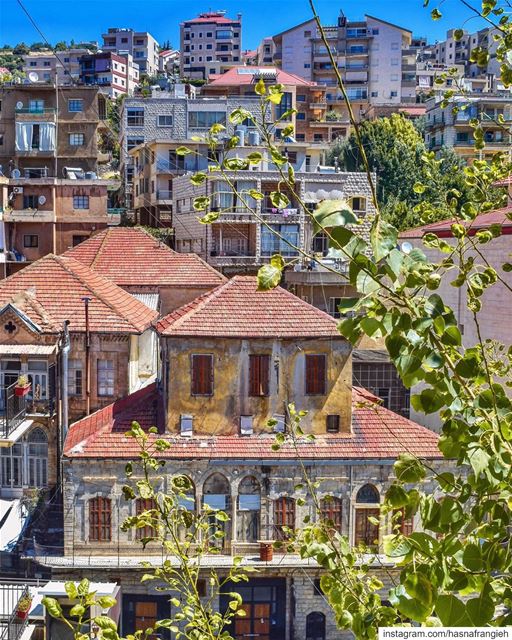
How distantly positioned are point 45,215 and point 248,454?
2655cm

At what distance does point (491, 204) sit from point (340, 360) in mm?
18635

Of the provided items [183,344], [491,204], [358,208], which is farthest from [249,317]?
[358,208]

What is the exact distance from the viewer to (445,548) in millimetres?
3975

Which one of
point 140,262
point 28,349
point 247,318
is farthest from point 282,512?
point 140,262

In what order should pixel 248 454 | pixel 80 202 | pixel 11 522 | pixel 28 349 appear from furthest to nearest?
pixel 80 202
pixel 28 349
pixel 11 522
pixel 248 454

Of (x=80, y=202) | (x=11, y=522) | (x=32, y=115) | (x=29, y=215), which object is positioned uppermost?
(x=32, y=115)

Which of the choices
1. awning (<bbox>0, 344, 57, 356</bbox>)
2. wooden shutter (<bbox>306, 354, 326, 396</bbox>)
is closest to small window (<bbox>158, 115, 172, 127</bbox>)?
awning (<bbox>0, 344, 57, 356</bbox>)

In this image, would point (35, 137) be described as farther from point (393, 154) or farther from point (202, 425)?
point (202, 425)

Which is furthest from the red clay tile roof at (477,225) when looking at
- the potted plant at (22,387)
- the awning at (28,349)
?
the potted plant at (22,387)

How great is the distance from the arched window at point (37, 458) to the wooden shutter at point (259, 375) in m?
6.95

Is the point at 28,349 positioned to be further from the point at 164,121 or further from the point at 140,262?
the point at 164,121

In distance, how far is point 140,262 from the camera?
38.2m

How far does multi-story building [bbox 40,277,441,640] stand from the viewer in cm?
2281

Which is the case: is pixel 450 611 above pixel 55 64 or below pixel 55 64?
below
